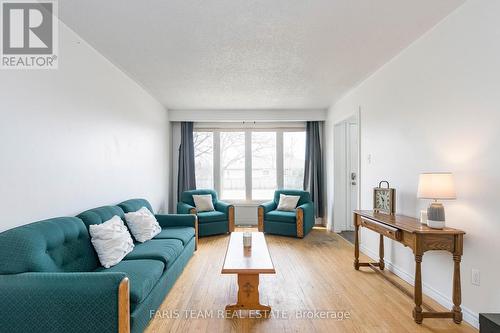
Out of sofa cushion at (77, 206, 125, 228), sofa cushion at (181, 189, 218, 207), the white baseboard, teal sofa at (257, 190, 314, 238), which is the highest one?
sofa cushion at (77, 206, 125, 228)

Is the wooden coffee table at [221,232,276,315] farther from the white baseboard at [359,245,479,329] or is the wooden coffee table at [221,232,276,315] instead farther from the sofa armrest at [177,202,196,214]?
the sofa armrest at [177,202,196,214]

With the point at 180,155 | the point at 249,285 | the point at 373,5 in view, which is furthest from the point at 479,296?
the point at 180,155

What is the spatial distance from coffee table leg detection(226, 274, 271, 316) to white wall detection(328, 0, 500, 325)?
1.71 m

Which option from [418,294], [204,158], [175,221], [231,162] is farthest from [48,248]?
[231,162]

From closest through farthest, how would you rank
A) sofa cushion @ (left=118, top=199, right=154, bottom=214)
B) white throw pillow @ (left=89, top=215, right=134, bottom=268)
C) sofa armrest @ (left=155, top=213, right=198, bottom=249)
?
1. white throw pillow @ (left=89, top=215, right=134, bottom=268)
2. sofa cushion @ (left=118, top=199, right=154, bottom=214)
3. sofa armrest @ (left=155, top=213, right=198, bottom=249)

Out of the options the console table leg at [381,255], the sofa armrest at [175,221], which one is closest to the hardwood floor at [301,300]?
the console table leg at [381,255]

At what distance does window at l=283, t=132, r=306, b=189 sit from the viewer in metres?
6.57

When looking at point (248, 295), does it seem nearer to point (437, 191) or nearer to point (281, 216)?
point (437, 191)

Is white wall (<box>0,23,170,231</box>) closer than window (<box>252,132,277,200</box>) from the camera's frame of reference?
Yes

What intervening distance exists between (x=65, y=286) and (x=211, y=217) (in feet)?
12.1

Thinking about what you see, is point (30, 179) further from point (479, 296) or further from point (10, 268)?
point (479, 296)

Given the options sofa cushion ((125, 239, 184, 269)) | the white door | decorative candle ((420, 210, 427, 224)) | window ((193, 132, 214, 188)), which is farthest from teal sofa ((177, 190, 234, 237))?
decorative candle ((420, 210, 427, 224))

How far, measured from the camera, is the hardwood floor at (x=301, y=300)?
2301 millimetres

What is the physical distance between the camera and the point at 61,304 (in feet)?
5.32
